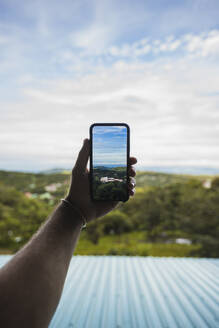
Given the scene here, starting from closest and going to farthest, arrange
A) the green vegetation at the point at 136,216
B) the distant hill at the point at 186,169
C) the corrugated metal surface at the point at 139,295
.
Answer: the corrugated metal surface at the point at 139,295 < the green vegetation at the point at 136,216 < the distant hill at the point at 186,169

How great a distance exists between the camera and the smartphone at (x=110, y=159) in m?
0.72

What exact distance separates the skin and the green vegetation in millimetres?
9146

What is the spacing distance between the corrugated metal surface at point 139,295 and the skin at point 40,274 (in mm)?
1839

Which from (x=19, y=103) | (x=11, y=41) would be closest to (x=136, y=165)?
(x=11, y=41)

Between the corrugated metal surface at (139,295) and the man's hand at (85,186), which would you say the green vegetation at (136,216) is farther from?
the man's hand at (85,186)

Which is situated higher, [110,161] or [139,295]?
[110,161]

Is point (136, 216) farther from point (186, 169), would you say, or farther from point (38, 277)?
point (38, 277)

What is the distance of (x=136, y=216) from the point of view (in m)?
10.9

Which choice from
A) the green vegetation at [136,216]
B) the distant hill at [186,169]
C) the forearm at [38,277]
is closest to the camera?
the forearm at [38,277]

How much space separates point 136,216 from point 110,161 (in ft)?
34.3

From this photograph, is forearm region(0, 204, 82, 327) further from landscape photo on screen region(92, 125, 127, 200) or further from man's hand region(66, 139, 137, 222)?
landscape photo on screen region(92, 125, 127, 200)

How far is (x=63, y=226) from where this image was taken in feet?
1.35

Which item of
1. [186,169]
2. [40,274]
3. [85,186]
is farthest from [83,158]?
[186,169]

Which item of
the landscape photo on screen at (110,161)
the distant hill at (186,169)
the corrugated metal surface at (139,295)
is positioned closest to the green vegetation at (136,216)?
the distant hill at (186,169)
